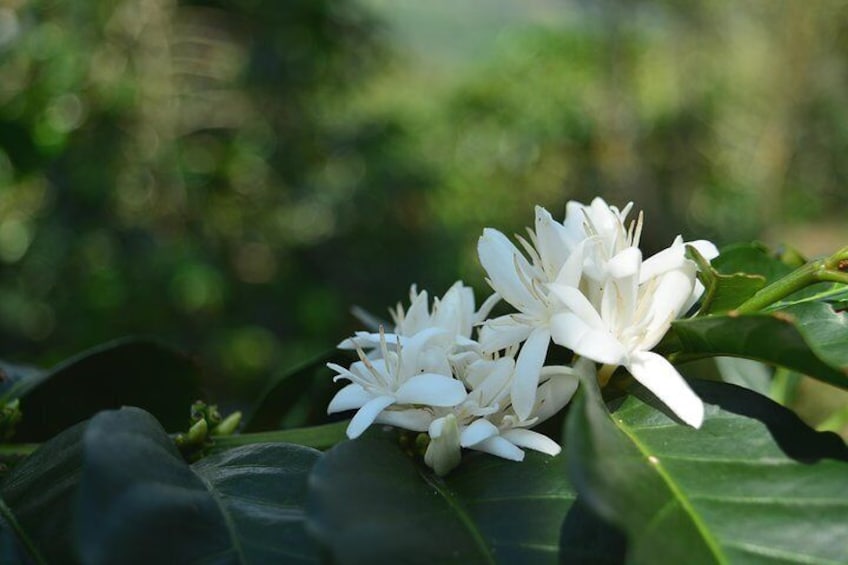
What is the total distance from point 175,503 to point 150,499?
0.02 meters

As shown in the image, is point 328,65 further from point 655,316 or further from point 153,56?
point 655,316

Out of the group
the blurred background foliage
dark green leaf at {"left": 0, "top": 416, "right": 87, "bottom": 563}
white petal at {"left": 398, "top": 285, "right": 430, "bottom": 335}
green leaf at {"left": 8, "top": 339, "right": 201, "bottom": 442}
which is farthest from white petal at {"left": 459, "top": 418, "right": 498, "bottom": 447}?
the blurred background foliage

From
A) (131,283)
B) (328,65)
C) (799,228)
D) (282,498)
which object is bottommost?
(799,228)

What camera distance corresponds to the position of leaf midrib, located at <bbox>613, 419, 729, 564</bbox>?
1.33 feet

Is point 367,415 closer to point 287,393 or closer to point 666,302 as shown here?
point 666,302

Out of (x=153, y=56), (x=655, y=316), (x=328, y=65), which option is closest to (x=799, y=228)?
(x=328, y=65)

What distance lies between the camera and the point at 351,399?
0.54 m

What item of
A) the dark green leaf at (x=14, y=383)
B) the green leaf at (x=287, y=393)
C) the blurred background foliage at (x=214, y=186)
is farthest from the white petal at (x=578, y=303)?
the blurred background foliage at (x=214, y=186)

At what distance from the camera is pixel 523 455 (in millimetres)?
493

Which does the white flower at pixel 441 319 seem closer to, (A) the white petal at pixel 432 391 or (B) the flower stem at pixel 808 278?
(A) the white petal at pixel 432 391

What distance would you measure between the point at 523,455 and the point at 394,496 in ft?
0.28

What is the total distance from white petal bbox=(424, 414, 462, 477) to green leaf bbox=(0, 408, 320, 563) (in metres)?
0.07

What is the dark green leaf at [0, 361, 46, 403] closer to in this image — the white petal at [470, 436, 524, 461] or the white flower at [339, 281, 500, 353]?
the white flower at [339, 281, 500, 353]

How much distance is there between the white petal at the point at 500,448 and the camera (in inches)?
19.2
